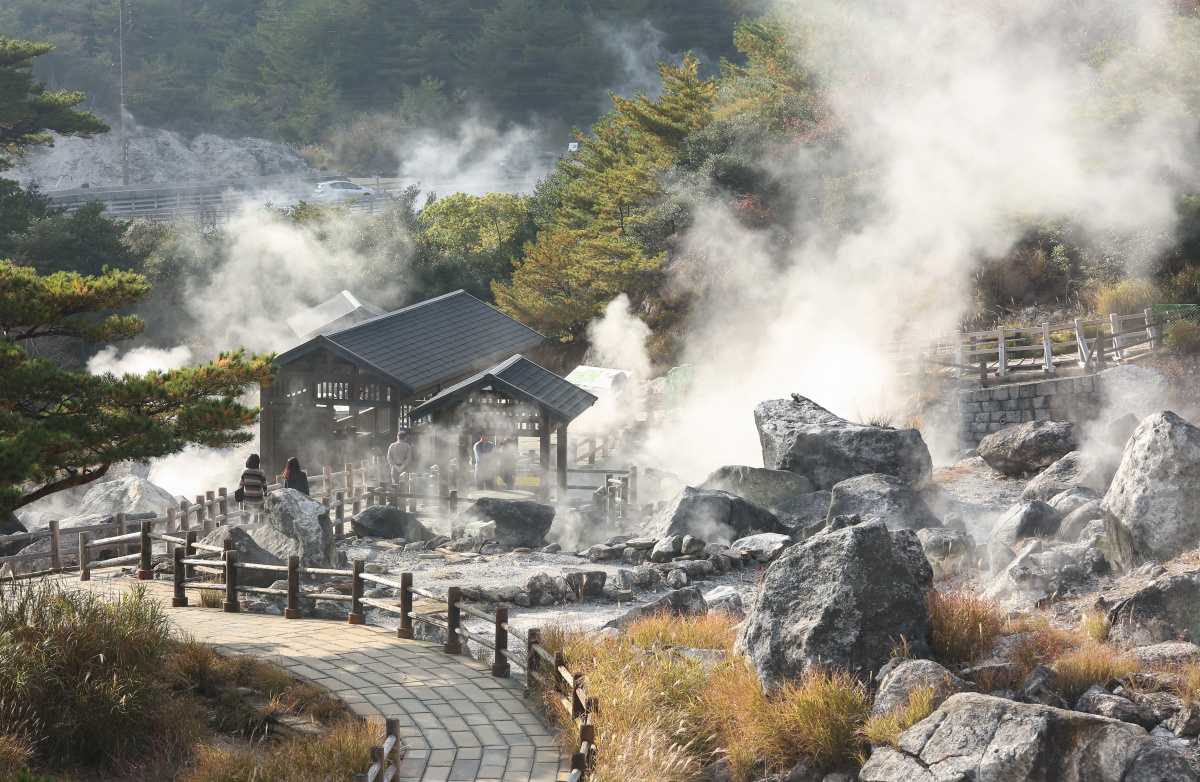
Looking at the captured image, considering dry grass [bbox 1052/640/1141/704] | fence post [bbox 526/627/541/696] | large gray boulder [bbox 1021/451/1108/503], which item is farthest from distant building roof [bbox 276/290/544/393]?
dry grass [bbox 1052/640/1141/704]

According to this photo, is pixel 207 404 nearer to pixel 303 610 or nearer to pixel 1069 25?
pixel 303 610

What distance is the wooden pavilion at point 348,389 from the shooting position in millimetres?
21938

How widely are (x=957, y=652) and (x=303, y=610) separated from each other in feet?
21.5

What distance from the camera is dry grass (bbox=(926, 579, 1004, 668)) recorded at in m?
9.34

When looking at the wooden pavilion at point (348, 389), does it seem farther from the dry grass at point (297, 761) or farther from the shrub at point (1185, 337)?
the shrub at point (1185, 337)

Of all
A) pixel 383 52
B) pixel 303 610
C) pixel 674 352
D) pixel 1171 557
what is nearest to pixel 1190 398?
pixel 1171 557

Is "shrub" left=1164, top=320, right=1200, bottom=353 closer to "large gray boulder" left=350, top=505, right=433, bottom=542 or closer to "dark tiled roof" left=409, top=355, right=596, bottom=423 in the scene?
"dark tiled roof" left=409, top=355, right=596, bottom=423

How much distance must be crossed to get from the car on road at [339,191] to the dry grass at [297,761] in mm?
50536

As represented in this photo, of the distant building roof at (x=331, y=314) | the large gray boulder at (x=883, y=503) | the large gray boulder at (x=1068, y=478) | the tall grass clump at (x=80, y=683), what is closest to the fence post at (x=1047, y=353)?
the large gray boulder at (x=1068, y=478)

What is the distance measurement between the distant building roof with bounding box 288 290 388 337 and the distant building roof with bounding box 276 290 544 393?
21.9 ft

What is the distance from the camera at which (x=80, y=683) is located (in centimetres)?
834

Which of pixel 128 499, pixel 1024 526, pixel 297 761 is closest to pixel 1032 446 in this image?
pixel 1024 526

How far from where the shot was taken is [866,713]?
8.50 meters

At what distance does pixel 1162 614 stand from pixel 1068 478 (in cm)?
823
